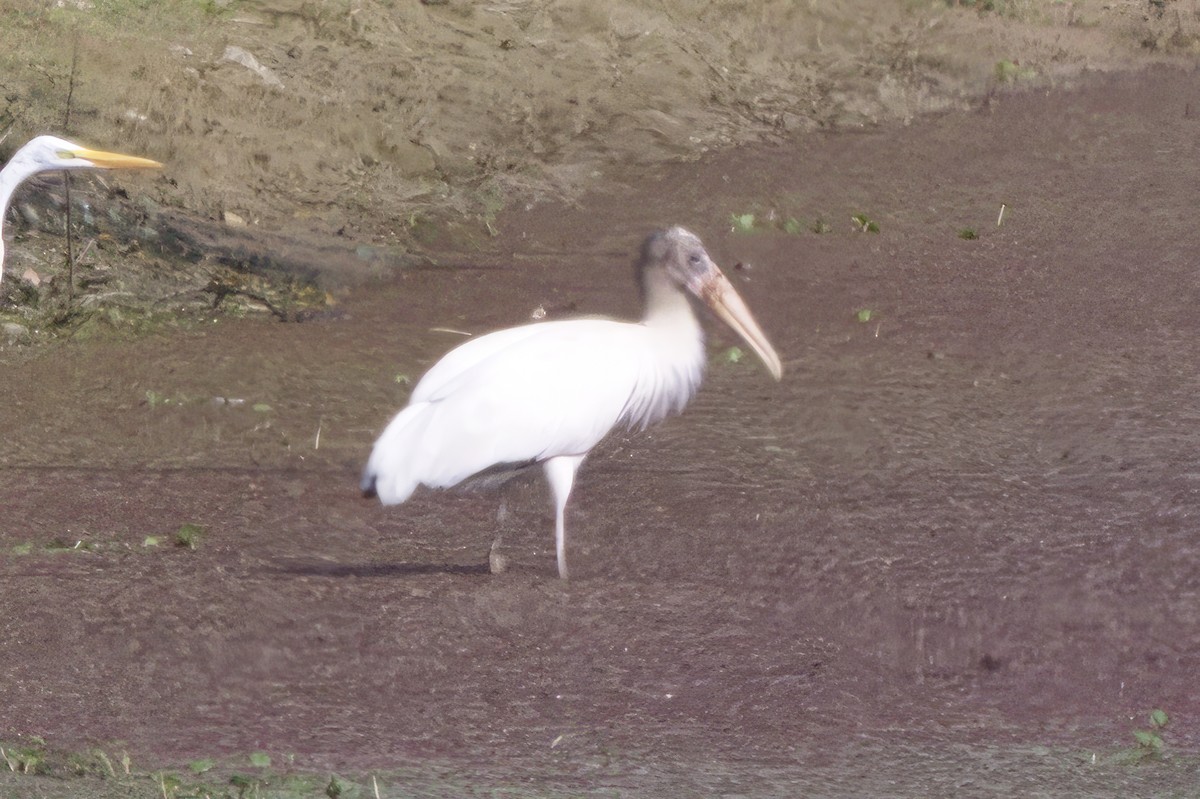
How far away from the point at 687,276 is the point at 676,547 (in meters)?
0.93

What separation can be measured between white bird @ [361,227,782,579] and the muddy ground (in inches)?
16.4

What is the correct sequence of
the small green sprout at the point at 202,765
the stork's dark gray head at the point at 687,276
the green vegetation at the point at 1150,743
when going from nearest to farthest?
the small green sprout at the point at 202,765 → the green vegetation at the point at 1150,743 → the stork's dark gray head at the point at 687,276

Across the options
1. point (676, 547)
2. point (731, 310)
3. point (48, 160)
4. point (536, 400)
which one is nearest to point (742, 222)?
point (731, 310)

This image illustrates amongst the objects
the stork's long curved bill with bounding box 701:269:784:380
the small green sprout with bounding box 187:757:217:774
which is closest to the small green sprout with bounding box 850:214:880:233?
the stork's long curved bill with bounding box 701:269:784:380

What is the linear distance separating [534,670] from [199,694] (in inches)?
37.8

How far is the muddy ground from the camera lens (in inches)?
159

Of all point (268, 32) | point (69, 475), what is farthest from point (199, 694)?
point (268, 32)

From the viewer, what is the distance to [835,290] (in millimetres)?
7535

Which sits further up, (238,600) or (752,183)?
(752,183)

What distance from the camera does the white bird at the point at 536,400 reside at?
463 cm

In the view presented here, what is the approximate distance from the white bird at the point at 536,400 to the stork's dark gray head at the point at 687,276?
1cm

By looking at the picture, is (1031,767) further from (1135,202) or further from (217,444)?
(1135,202)

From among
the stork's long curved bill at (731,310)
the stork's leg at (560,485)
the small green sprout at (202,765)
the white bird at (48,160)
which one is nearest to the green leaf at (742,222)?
the stork's long curved bill at (731,310)

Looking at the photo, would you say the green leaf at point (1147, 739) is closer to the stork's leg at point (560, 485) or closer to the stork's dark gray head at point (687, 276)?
the stork's dark gray head at point (687, 276)
